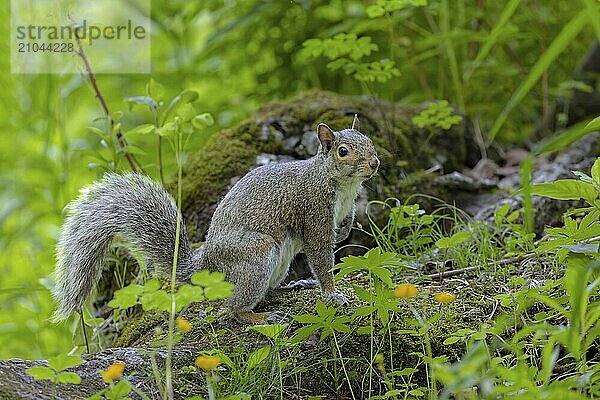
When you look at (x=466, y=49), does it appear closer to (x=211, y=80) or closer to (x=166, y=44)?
(x=211, y=80)

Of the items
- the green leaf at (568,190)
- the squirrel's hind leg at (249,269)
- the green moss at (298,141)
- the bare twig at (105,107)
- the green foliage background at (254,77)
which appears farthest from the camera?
the green foliage background at (254,77)

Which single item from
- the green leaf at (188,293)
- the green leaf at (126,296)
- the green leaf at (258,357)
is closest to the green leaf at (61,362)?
the green leaf at (126,296)

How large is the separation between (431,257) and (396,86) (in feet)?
6.59

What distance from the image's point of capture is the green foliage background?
3.94 metres

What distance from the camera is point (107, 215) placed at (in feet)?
7.81

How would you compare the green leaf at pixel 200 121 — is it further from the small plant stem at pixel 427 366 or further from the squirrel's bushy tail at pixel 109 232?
the small plant stem at pixel 427 366

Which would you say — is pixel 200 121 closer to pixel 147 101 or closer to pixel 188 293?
pixel 147 101

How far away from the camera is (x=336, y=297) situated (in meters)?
2.38

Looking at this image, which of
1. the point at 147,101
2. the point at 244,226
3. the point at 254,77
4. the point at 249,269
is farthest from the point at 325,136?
the point at 254,77

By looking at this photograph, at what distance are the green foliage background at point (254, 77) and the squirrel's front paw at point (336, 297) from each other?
161cm

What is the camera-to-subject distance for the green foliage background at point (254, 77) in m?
3.94

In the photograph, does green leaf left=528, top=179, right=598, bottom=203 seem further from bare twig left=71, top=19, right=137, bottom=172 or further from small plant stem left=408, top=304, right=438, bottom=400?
bare twig left=71, top=19, right=137, bottom=172

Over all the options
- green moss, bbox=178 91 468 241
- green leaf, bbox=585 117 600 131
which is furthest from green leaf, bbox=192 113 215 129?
green leaf, bbox=585 117 600 131

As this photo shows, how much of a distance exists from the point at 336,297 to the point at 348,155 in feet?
1.51
